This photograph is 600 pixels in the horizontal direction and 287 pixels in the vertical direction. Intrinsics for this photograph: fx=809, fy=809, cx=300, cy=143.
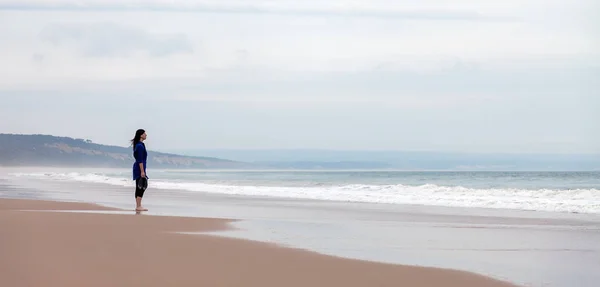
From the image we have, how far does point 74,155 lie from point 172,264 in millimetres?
133323

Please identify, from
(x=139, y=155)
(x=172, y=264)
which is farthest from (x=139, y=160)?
(x=172, y=264)

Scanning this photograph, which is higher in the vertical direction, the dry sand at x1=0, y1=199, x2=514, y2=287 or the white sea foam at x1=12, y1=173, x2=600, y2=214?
the white sea foam at x1=12, y1=173, x2=600, y2=214

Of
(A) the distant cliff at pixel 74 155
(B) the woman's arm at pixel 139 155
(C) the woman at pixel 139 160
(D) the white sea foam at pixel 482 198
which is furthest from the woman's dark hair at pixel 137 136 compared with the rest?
(A) the distant cliff at pixel 74 155

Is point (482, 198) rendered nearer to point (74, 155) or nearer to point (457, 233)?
point (457, 233)

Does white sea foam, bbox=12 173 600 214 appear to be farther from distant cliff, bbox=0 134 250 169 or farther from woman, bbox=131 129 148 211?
distant cliff, bbox=0 134 250 169

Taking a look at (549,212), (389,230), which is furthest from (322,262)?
(549,212)

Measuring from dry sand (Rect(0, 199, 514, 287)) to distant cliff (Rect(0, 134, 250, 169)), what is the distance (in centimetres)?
11942

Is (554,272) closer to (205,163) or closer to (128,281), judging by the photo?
(128,281)

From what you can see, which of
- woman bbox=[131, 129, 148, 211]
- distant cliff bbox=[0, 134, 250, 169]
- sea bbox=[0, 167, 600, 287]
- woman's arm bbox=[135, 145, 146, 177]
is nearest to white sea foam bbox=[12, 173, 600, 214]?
sea bbox=[0, 167, 600, 287]

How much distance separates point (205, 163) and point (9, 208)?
12054cm

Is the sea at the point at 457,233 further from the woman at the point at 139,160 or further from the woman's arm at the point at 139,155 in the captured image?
the woman's arm at the point at 139,155

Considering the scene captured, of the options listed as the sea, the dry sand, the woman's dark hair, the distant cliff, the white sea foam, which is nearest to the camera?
the dry sand

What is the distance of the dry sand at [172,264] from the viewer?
279 inches

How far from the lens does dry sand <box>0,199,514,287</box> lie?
23.2 feet
